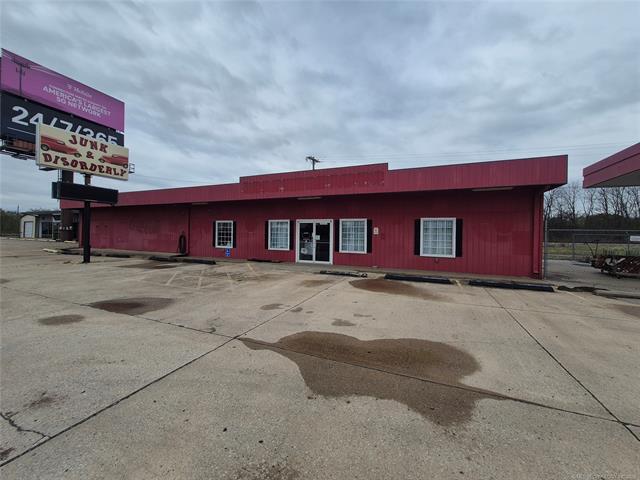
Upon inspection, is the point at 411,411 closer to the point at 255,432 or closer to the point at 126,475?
the point at 255,432

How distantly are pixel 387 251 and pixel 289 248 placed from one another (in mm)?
4845

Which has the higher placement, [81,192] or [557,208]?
[557,208]

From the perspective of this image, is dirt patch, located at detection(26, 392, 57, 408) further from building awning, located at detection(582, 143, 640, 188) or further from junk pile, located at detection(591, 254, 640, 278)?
junk pile, located at detection(591, 254, 640, 278)

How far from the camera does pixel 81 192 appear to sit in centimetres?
1426

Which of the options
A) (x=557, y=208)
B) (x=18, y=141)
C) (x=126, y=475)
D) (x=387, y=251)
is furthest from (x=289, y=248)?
(x=557, y=208)

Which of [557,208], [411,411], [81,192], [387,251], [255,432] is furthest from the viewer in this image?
[557,208]

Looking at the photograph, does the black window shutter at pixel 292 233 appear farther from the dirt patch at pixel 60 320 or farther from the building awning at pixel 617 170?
the building awning at pixel 617 170

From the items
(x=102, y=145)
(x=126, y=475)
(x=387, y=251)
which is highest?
(x=102, y=145)

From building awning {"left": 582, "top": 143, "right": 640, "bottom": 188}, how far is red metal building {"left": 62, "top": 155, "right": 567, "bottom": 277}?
1.95 m

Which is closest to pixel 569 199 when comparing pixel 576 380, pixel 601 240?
pixel 601 240

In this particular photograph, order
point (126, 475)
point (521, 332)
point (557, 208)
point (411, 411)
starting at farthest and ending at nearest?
point (557, 208), point (521, 332), point (411, 411), point (126, 475)

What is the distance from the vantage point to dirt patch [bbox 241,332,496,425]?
9.40ft

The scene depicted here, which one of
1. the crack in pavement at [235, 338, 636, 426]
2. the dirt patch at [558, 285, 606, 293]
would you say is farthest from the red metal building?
the crack in pavement at [235, 338, 636, 426]

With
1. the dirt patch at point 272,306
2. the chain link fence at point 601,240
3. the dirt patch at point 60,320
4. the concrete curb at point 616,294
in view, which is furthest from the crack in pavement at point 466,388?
the chain link fence at point 601,240
